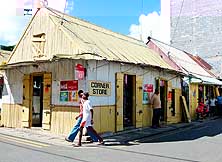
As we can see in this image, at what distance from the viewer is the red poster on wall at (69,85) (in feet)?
42.9

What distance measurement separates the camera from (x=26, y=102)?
1534 centimetres

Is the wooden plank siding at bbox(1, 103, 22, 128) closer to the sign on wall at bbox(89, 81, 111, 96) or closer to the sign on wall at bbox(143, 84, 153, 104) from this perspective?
the sign on wall at bbox(89, 81, 111, 96)

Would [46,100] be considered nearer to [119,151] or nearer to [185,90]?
[119,151]

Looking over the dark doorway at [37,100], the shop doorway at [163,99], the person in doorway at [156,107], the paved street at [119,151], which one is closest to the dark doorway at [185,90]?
the shop doorway at [163,99]

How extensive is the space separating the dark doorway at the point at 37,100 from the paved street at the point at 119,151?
2888mm

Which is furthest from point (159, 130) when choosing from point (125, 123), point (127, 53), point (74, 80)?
point (74, 80)

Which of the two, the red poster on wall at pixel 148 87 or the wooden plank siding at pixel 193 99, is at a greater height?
the red poster on wall at pixel 148 87

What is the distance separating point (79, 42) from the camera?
44.2 feet

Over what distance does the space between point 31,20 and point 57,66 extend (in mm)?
3398

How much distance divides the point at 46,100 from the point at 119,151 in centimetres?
540

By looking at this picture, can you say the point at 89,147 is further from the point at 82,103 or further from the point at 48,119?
the point at 48,119

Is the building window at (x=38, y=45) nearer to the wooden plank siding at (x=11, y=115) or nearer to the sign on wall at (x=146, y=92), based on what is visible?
the wooden plank siding at (x=11, y=115)

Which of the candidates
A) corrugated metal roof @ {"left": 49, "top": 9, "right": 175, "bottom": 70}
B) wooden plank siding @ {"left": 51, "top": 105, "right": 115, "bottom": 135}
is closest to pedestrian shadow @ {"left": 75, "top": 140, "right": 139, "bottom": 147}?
wooden plank siding @ {"left": 51, "top": 105, "right": 115, "bottom": 135}

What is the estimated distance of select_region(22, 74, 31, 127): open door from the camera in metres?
15.1
